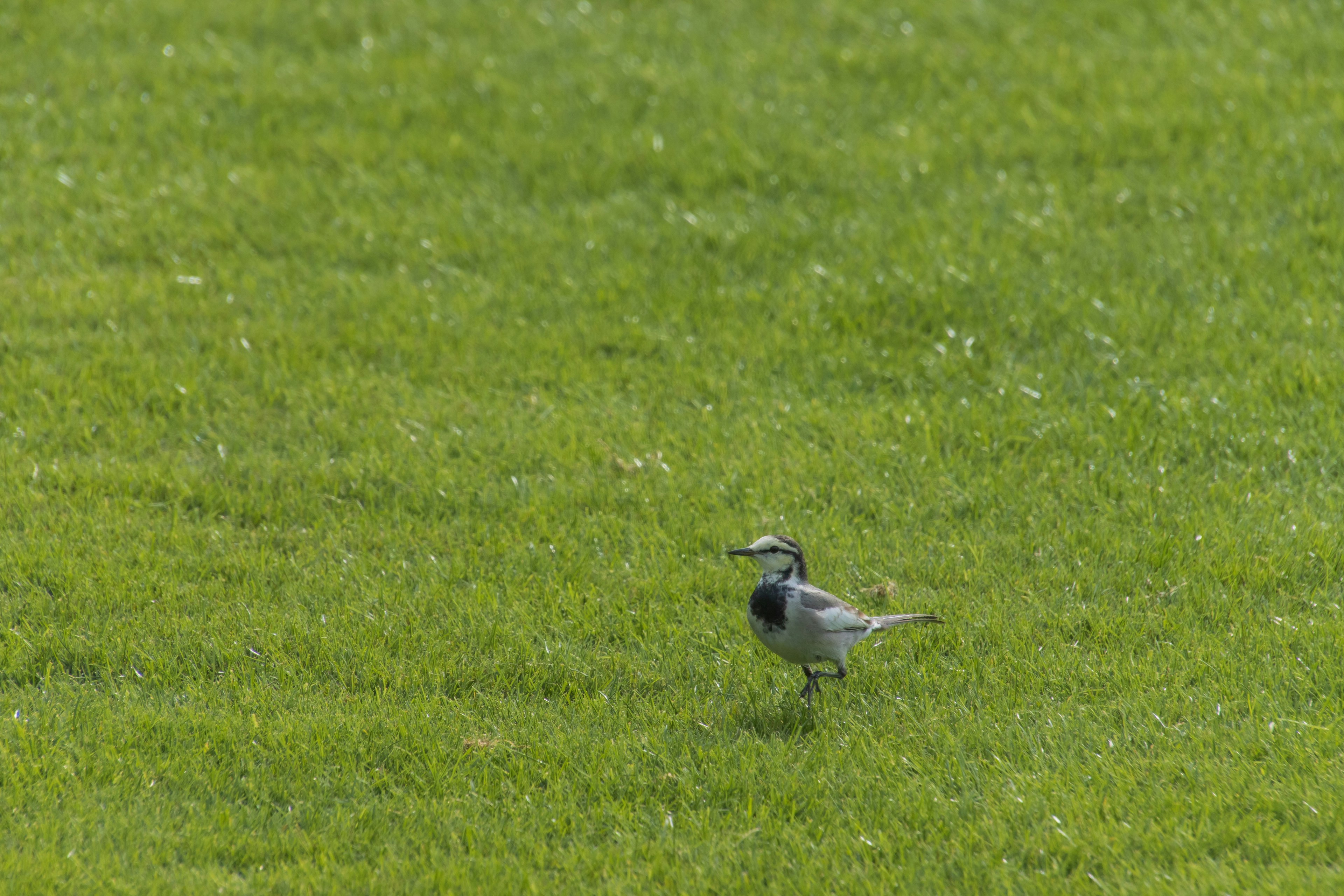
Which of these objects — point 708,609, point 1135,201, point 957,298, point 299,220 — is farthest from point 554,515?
point 1135,201

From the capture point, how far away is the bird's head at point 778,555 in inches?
238

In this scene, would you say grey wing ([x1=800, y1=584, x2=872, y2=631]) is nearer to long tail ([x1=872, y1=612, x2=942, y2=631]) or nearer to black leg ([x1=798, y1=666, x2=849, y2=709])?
long tail ([x1=872, y1=612, x2=942, y2=631])

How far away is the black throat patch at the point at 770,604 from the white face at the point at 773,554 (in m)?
0.08

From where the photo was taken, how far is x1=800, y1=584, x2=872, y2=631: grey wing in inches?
229

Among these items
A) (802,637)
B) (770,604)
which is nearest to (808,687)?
(802,637)

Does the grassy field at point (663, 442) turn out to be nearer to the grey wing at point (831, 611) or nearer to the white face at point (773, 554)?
the grey wing at point (831, 611)

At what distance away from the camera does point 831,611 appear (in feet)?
19.2

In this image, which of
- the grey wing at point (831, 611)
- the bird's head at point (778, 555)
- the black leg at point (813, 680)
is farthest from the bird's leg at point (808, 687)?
the bird's head at point (778, 555)

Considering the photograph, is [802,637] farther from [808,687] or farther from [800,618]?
[808,687]

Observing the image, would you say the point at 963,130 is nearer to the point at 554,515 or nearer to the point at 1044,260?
the point at 1044,260

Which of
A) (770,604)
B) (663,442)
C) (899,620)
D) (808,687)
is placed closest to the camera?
(770,604)

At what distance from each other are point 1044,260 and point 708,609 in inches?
168

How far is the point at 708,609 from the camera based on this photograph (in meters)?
6.70

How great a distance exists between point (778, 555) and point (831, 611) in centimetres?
38
